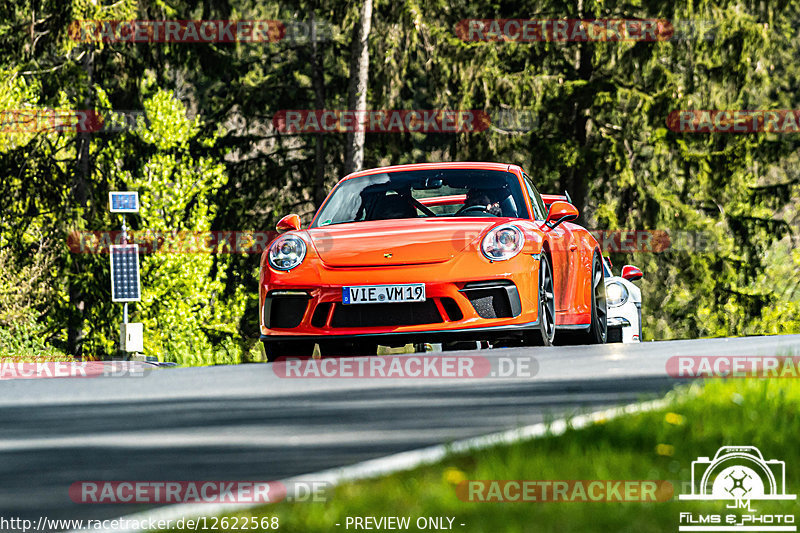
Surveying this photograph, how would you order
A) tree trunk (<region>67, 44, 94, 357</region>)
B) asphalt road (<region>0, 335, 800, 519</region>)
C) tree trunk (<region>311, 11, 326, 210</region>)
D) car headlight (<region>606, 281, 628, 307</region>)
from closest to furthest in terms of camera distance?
asphalt road (<region>0, 335, 800, 519</region>)
car headlight (<region>606, 281, 628, 307</region>)
tree trunk (<region>67, 44, 94, 357</region>)
tree trunk (<region>311, 11, 326, 210</region>)

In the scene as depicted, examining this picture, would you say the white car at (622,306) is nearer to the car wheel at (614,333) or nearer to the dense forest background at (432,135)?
the car wheel at (614,333)

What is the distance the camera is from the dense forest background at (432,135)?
93.4 ft

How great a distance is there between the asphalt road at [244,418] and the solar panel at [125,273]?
450 inches

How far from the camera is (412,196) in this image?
1030 cm

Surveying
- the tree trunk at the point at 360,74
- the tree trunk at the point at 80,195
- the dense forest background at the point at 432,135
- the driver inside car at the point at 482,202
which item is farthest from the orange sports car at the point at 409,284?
the tree trunk at the point at 80,195

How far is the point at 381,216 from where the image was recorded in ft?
33.2

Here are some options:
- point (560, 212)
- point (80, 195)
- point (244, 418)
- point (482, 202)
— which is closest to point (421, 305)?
point (482, 202)

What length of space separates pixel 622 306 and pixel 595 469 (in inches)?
363

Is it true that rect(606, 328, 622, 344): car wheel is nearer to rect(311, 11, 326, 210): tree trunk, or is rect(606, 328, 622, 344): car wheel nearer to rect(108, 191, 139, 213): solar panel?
rect(108, 191, 139, 213): solar panel

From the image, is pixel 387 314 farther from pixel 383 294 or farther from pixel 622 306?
pixel 622 306

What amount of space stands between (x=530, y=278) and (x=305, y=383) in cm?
221

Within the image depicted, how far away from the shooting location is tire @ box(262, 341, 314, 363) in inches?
367

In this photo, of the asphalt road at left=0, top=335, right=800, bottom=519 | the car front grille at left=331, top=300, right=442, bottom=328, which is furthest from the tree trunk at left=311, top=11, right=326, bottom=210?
the asphalt road at left=0, top=335, right=800, bottom=519

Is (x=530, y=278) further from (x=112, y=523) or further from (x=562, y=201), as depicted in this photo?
(x=112, y=523)
